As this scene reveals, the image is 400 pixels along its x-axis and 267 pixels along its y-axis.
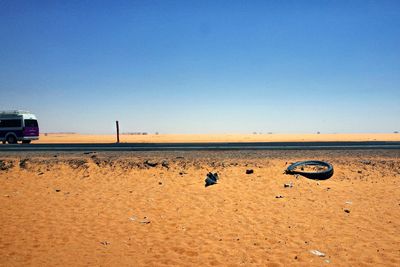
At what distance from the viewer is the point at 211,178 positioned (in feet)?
42.5

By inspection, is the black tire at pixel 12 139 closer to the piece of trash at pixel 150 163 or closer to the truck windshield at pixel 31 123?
the truck windshield at pixel 31 123

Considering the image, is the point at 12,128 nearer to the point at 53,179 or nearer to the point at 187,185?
the point at 53,179

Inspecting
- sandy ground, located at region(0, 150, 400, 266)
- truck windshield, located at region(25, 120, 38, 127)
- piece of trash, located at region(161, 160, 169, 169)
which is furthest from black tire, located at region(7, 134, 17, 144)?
piece of trash, located at region(161, 160, 169, 169)

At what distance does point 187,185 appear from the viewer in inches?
500

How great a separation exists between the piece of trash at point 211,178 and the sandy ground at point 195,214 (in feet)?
1.29

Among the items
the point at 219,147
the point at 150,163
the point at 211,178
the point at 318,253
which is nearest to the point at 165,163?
the point at 150,163

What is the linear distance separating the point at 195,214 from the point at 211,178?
134 inches

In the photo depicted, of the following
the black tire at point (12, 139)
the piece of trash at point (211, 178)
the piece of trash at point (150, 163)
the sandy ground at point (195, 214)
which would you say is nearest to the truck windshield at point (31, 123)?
the black tire at point (12, 139)

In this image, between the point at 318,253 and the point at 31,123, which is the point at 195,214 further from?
the point at 31,123

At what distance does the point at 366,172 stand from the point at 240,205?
301 inches

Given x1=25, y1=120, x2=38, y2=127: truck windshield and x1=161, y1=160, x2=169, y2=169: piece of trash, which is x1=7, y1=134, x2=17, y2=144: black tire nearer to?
x1=25, y1=120, x2=38, y2=127: truck windshield

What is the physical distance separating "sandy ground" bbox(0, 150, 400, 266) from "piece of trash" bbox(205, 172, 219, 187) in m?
0.39

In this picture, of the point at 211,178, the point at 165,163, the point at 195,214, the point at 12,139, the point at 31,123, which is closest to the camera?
the point at 195,214

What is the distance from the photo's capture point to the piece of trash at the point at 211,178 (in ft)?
41.4
